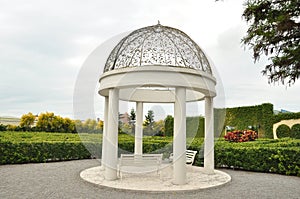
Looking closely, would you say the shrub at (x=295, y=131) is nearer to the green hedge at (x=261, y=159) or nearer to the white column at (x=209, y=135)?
the green hedge at (x=261, y=159)

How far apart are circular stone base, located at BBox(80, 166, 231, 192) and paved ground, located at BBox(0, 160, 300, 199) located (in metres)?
0.27

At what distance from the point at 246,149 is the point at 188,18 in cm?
668

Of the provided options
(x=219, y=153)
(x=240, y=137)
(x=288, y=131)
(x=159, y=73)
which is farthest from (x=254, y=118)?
(x=159, y=73)

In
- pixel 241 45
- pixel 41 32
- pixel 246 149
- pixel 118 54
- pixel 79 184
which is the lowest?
pixel 79 184

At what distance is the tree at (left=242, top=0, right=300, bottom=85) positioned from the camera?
5388 mm

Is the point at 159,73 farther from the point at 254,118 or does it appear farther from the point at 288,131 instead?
the point at 254,118

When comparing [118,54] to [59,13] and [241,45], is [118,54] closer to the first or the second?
[59,13]

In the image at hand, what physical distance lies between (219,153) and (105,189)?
679 centimetres

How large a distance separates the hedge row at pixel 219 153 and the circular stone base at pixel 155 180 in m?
2.22

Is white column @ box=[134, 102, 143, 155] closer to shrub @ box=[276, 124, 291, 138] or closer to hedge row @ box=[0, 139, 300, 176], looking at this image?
hedge row @ box=[0, 139, 300, 176]

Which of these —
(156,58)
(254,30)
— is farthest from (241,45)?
(156,58)

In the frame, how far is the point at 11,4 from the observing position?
914 cm

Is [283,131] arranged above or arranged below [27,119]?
below

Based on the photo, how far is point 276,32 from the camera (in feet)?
18.2
